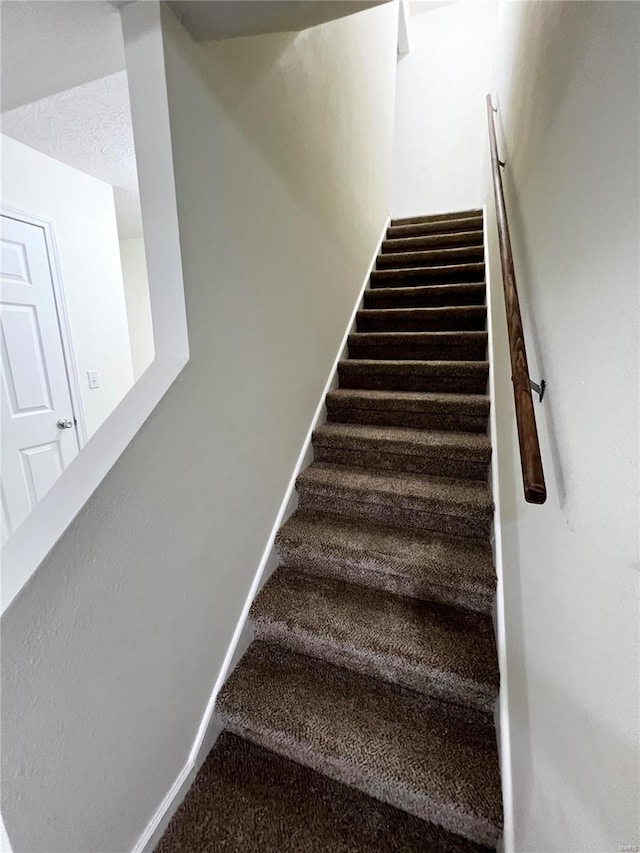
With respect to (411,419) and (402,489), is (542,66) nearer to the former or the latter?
(411,419)

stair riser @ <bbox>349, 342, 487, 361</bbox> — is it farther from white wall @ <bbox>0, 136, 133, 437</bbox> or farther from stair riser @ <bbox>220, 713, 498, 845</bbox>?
stair riser @ <bbox>220, 713, 498, 845</bbox>

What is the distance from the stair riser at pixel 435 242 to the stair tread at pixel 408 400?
1.53 metres

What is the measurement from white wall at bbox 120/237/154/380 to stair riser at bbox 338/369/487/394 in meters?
2.29

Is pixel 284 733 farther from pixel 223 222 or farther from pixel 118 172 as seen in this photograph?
pixel 118 172

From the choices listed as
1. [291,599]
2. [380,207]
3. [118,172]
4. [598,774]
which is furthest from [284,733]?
[380,207]

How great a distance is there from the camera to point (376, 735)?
108 centimetres

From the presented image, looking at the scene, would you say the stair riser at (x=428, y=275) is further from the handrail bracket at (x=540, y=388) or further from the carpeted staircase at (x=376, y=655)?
the handrail bracket at (x=540, y=388)

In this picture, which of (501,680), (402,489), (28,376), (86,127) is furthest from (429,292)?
(28,376)

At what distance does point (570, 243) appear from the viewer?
33.0 inches

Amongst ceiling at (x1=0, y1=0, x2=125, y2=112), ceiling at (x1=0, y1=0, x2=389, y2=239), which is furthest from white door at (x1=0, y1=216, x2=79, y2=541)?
ceiling at (x1=0, y1=0, x2=125, y2=112)

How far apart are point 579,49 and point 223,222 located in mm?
968

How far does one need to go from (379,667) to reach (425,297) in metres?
2.22

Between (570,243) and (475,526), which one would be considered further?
(475,526)

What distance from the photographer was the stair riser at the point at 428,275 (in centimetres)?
255
